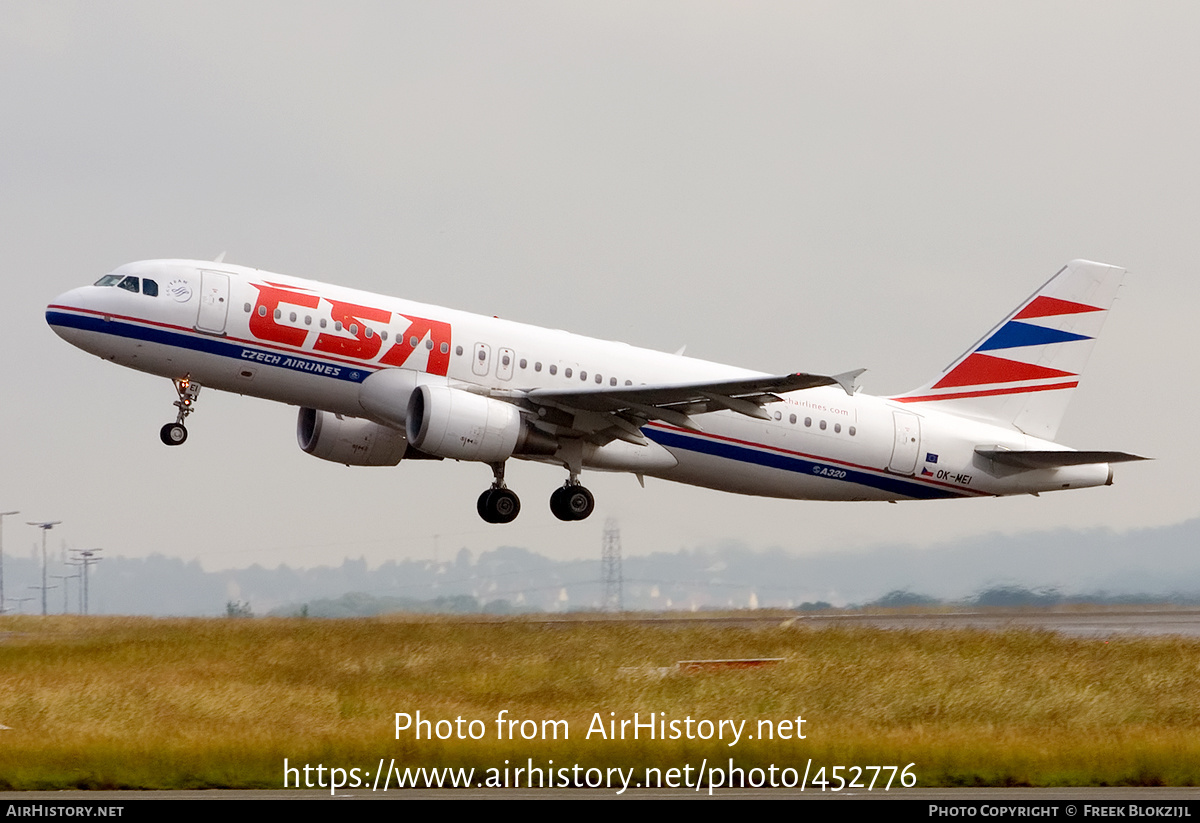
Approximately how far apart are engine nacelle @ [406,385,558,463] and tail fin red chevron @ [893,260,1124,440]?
458 inches

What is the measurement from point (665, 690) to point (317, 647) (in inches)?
284

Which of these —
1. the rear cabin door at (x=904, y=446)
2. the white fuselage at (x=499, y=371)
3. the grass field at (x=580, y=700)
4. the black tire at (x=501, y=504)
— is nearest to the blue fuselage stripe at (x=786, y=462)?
the white fuselage at (x=499, y=371)

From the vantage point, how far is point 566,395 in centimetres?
3200

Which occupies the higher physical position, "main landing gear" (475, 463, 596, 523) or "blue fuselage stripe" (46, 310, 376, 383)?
"blue fuselage stripe" (46, 310, 376, 383)

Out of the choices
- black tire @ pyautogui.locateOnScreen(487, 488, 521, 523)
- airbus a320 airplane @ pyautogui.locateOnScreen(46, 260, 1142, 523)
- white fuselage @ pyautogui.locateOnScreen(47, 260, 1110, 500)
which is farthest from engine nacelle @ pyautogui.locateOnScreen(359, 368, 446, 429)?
black tire @ pyautogui.locateOnScreen(487, 488, 521, 523)

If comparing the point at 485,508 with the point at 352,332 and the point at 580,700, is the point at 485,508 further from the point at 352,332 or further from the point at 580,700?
the point at 580,700

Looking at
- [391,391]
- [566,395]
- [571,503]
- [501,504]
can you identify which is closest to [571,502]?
[571,503]

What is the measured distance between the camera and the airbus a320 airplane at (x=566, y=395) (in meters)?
31.3

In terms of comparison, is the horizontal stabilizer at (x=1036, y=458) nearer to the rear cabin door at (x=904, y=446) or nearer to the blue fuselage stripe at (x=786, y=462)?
the blue fuselage stripe at (x=786, y=462)

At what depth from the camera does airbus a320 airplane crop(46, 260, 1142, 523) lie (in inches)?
1233

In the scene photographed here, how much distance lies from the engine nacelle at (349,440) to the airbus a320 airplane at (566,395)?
50 millimetres

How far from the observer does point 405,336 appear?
32.1 meters

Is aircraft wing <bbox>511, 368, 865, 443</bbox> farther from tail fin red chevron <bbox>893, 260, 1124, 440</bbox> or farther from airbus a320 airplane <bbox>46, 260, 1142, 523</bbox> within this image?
tail fin red chevron <bbox>893, 260, 1124, 440</bbox>
